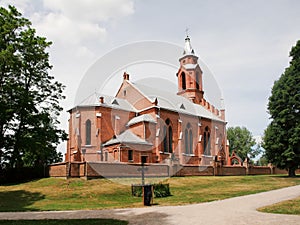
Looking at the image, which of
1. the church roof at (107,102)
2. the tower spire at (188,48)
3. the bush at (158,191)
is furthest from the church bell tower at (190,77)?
the bush at (158,191)

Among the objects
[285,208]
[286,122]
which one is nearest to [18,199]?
[285,208]

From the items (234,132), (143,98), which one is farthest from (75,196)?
(234,132)

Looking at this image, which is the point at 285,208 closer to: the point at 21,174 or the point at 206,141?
the point at 21,174

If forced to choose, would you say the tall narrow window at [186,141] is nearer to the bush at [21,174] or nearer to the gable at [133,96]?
the gable at [133,96]

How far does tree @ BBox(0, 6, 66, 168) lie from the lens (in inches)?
1115

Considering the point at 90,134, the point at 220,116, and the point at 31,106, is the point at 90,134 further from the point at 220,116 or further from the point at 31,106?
the point at 220,116

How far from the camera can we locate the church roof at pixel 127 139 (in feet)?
115

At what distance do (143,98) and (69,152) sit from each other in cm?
1227

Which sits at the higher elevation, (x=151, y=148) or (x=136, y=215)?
(x=151, y=148)

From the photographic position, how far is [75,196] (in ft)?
71.1

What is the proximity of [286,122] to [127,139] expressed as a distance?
1812cm

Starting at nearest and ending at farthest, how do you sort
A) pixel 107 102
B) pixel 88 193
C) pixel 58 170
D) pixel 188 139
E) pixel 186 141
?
pixel 88 193 → pixel 58 170 → pixel 107 102 → pixel 186 141 → pixel 188 139

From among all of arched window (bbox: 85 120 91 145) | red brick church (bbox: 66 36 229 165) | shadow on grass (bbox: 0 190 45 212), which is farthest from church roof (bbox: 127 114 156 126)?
shadow on grass (bbox: 0 190 45 212)

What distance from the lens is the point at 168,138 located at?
4159 centimetres
